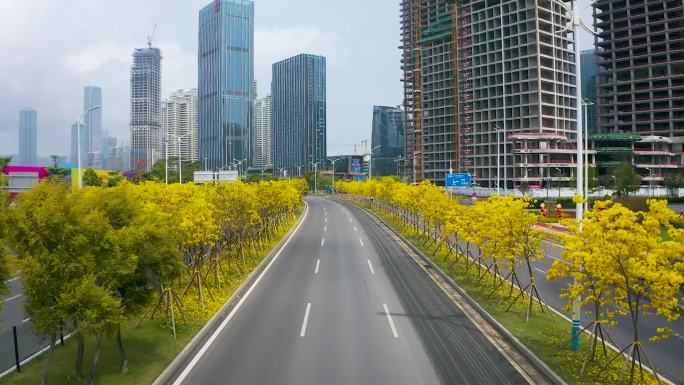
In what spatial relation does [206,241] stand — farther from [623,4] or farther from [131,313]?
[623,4]

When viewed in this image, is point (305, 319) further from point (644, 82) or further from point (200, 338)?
point (644, 82)

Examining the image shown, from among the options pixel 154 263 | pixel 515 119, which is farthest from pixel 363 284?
pixel 515 119

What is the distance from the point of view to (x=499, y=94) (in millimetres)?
116938

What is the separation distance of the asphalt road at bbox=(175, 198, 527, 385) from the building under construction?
263 ft

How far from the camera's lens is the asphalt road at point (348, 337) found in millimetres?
13086

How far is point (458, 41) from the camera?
128 meters

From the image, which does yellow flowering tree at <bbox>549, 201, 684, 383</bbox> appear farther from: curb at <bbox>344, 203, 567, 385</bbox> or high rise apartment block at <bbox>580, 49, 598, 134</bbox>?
high rise apartment block at <bbox>580, 49, 598, 134</bbox>

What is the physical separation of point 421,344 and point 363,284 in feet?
30.1

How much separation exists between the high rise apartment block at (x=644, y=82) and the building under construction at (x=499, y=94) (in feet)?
35.3

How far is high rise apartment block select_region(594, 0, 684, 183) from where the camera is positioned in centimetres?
10875

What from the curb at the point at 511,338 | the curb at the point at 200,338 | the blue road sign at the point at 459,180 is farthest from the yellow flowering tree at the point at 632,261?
the blue road sign at the point at 459,180

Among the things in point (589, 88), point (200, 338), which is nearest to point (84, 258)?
point (200, 338)

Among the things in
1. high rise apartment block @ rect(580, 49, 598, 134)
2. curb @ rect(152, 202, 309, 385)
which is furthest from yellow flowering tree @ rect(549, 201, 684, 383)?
high rise apartment block @ rect(580, 49, 598, 134)

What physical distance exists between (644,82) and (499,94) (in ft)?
112
